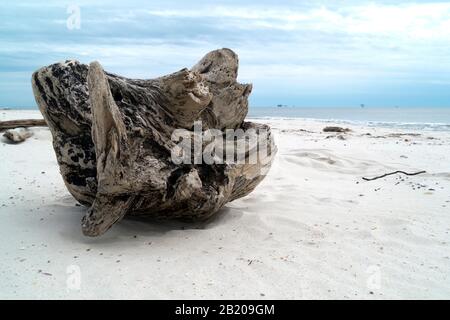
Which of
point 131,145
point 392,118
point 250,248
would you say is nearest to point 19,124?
point 131,145

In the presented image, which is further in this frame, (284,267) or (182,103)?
(182,103)

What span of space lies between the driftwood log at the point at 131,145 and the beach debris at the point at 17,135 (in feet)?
16.7

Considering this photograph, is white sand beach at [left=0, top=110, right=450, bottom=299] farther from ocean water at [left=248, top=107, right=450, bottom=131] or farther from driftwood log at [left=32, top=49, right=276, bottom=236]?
ocean water at [left=248, top=107, right=450, bottom=131]

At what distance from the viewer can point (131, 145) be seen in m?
3.14

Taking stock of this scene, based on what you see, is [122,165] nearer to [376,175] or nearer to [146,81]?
[146,81]

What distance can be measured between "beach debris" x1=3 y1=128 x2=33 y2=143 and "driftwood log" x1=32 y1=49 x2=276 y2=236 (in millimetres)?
5104

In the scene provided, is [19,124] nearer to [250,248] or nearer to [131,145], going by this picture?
[131,145]

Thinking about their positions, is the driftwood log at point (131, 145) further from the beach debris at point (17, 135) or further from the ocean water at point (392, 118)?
the ocean water at point (392, 118)

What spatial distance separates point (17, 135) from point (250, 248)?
6597 millimetres

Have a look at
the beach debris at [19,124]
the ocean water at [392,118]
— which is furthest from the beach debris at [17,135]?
the ocean water at [392,118]

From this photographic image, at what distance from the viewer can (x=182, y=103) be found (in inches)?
134

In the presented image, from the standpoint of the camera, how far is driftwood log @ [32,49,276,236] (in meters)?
3.01

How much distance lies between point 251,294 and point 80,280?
3.47 ft

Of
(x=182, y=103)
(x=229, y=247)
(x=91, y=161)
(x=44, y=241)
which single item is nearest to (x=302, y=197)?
(x=229, y=247)
